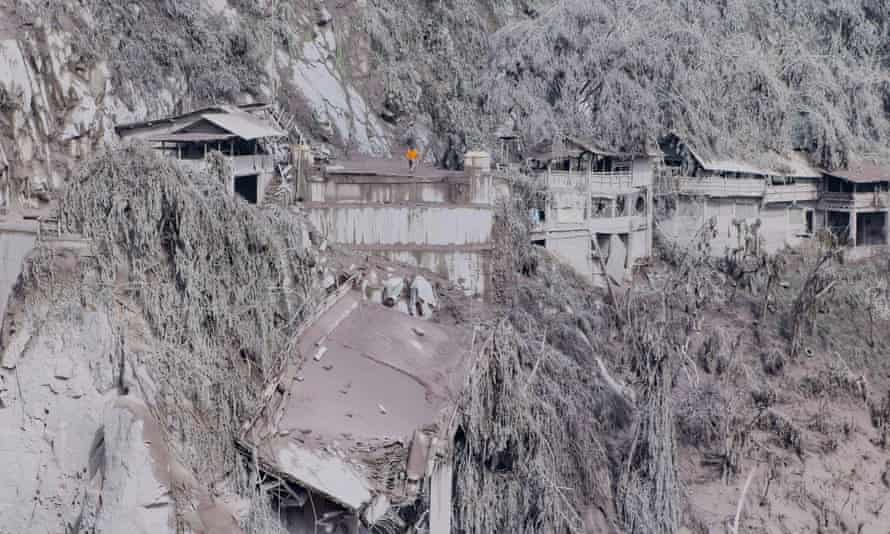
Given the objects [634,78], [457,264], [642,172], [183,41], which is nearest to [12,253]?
[457,264]

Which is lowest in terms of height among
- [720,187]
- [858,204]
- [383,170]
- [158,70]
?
[858,204]

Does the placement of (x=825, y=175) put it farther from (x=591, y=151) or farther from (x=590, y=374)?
(x=590, y=374)

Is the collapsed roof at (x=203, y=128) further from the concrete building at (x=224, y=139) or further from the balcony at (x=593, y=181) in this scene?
the balcony at (x=593, y=181)

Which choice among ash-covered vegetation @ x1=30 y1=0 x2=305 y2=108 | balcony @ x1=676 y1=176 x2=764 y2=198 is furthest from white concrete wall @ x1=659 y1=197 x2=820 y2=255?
ash-covered vegetation @ x1=30 y1=0 x2=305 y2=108

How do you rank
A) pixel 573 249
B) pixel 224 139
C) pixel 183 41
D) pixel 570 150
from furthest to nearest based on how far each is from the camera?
pixel 570 150 → pixel 573 249 → pixel 183 41 → pixel 224 139

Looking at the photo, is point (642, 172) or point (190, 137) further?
point (642, 172)

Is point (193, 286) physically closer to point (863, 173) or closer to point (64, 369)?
point (64, 369)

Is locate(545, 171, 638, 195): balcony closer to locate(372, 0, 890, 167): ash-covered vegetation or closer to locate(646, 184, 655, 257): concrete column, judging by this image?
locate(646, 184, 655, 257): concrete column
